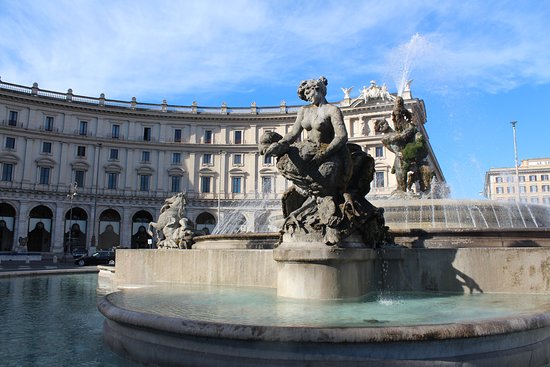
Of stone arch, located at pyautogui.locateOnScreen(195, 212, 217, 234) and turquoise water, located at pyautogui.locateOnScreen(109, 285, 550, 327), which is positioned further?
stone arch, located at pyautogui.locateOnScreen(195, 212, 217, 234)

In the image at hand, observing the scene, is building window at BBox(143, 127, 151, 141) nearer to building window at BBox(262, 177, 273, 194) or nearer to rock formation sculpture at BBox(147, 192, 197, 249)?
building window at BBox(262, 177, 273, 194)

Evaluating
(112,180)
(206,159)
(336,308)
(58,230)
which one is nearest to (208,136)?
(206,159)

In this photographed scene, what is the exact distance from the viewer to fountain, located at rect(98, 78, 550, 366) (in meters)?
3.31

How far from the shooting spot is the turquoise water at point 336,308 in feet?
12.8

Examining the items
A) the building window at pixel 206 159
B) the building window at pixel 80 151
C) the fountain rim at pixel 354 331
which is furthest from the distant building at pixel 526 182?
the fountain rim at pixel 354 331

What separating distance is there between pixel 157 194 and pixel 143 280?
58.2 meters

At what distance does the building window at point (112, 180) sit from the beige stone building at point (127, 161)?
144 millimetres

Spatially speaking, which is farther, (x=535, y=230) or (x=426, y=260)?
(x=535, y=230)

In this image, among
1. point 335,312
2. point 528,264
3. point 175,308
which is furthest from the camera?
point 528,264

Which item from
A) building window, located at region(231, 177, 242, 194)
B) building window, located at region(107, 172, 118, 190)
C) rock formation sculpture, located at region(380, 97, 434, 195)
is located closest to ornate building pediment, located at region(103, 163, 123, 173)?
building window, located at region(107, 172, 118, 190)

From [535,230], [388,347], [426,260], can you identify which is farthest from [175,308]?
[535,230]

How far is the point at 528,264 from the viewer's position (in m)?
5.84

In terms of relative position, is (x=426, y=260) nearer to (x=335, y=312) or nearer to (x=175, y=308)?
(x=335, y=312)

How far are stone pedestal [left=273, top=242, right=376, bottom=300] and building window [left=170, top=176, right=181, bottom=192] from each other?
206 ft
